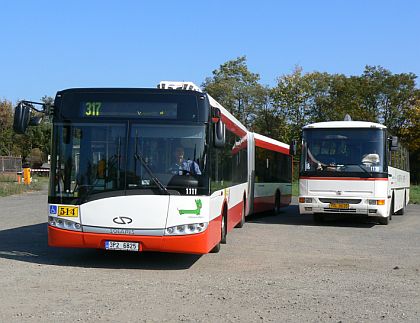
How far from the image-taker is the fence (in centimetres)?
4828

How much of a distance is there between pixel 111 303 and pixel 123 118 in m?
3.50

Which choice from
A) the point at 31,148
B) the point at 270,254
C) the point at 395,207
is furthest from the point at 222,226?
the point at 31,148

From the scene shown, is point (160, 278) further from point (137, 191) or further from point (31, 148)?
point (31, 148)

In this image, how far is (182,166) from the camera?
9.70 m

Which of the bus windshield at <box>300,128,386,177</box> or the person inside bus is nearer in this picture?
the person inside bus

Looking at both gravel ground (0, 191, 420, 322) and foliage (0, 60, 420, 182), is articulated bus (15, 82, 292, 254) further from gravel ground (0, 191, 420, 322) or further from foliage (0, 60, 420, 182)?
foliage (0, 60, 420, 182)

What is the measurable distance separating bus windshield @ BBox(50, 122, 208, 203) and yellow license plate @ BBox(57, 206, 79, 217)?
4.5 inches

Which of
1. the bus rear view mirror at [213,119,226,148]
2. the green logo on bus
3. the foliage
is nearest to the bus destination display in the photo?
the bus rear view mirror at [213,119,226,148]

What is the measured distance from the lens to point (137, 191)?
9633mm

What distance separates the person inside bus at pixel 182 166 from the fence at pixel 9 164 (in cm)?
4159

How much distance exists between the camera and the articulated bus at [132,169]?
962cm

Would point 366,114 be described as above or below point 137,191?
above

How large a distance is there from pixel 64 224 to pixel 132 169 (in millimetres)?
1422

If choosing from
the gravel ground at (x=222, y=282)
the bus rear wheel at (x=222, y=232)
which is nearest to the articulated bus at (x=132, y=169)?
the gravel ground at (x=222, y=282)
